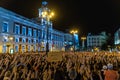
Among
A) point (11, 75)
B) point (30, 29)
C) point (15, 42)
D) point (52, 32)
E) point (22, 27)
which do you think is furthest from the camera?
point (52, 32)

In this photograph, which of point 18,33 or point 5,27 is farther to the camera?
point 18,33

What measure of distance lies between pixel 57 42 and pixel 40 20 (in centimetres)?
1852

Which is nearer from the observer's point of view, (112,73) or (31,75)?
(112,73)

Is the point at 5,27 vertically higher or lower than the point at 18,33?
higher

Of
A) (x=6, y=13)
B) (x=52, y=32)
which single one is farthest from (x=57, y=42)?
(x=6, y=13)

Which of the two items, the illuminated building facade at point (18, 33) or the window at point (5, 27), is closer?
the illuminated building facade at point (18, 33)

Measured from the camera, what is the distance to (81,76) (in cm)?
1048

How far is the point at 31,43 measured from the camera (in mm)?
86312

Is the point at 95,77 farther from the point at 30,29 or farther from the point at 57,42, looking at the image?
the point at 57,42

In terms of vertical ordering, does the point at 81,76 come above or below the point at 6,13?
below

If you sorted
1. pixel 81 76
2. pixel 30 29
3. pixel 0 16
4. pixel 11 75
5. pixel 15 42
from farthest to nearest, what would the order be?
pixel 30 29
pixel 15 42
pixel 0 16
pixel 81 76
pixel 11 75

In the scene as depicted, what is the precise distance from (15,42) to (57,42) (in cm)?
4777

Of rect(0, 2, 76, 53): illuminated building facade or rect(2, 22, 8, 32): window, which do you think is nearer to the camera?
rect(0, 2, 76, 53): illuminated building facade

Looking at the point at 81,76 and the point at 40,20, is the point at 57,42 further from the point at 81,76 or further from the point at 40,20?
the point at 81,76
